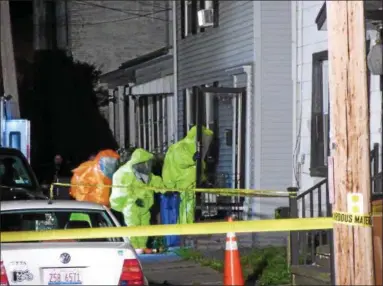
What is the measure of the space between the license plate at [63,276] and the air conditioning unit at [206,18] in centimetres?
1241

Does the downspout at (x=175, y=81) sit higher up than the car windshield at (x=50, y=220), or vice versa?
the downspout at (x=175, y=81)

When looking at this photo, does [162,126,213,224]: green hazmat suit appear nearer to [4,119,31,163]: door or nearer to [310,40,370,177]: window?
[310,40,370,177]: window

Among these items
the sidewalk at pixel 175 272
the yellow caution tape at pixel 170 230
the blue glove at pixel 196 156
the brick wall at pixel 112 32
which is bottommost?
the sidewalk at pixel 175 272

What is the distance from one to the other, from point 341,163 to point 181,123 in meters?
14.8

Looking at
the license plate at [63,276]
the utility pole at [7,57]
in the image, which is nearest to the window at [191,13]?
the utility pole at [7,57]

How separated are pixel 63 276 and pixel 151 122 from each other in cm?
1771

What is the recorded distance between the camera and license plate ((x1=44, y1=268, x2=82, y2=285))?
8297 mm

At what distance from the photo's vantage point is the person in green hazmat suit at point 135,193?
1437 centimetres

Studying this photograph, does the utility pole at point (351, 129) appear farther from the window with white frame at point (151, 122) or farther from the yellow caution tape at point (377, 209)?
the window with white frame at point (151, 122)

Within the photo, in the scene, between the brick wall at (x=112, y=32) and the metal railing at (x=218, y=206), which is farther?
the brick wall at (x=112, y=32)

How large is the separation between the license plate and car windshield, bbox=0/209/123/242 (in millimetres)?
682

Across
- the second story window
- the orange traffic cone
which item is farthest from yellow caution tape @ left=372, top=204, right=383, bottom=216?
the second story window

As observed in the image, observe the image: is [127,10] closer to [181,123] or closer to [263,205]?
[181,123]

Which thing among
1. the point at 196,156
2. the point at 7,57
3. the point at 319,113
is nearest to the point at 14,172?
the point at 196,156
